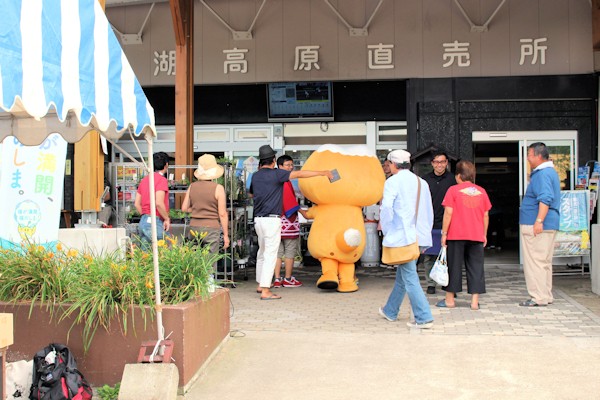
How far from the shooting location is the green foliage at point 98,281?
4930 mm

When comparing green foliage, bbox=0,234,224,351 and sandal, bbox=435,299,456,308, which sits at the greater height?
green foliage, bbox=0,234,224,351

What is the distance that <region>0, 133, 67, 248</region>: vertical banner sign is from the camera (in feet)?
22.4

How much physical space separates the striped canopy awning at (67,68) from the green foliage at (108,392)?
6.04 ft

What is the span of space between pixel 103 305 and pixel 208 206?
11.2ft

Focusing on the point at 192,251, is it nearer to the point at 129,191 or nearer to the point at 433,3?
the point at 129,191

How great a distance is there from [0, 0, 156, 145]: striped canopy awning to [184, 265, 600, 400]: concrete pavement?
2.12m

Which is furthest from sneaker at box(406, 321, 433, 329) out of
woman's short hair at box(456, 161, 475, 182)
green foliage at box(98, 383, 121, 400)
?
green foliage at box(98, 383, 121, 400)

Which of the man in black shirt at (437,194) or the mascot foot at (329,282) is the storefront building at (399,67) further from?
the mascot foot at (329,282)

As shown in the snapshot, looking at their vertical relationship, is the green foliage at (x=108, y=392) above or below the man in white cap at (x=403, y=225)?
below

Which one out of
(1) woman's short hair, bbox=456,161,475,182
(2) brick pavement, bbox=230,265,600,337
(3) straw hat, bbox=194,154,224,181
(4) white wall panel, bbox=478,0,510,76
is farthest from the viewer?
(4) white wall panel, bbox=478,0,510,76

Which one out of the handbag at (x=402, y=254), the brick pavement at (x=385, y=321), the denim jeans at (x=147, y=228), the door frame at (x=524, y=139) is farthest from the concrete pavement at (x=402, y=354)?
the door frame at (x=524, y=139)

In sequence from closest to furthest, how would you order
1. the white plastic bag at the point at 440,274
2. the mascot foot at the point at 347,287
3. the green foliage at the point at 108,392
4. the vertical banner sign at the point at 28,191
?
the green foliage at the point at 108,392
the vertical banner sign at the point at 28,191
the white plastic bag at the point at 440,274
the mascot foot at the point at 347,287

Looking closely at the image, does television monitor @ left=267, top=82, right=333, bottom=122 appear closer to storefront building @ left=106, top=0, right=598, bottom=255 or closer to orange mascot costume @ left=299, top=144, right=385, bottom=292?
storefront building @ left=106, top=0, right=598, bottom=255

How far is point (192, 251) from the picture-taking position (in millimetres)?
5629
